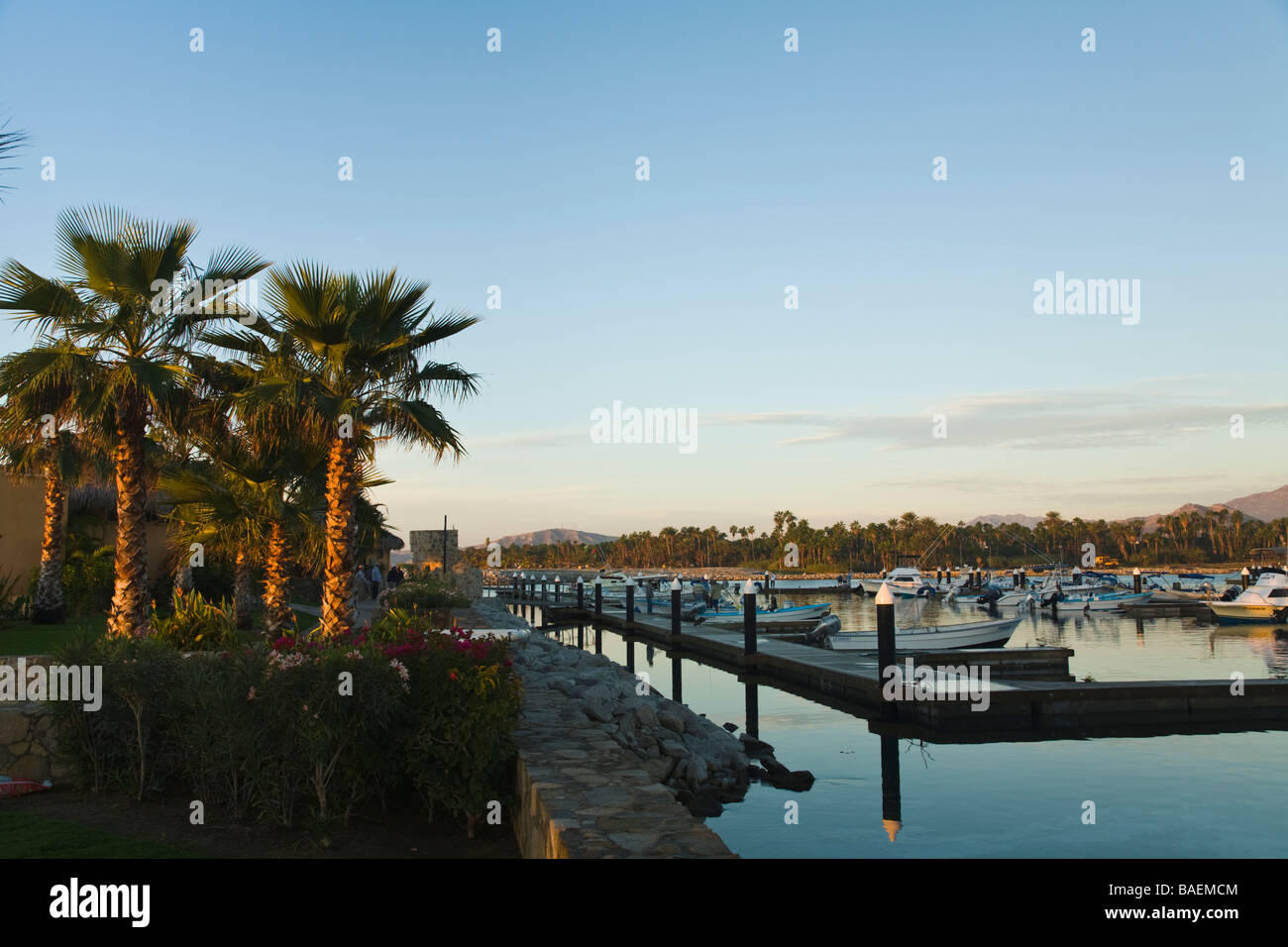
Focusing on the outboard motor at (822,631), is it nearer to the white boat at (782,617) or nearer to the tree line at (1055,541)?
the white boat at (782,617)

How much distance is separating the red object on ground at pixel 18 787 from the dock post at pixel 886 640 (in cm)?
1283

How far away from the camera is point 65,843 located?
646cm

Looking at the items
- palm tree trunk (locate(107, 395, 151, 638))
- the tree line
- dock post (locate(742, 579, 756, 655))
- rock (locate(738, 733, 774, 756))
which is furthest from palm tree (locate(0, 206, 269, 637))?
the tree line

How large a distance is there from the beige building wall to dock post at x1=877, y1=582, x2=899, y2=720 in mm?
19919

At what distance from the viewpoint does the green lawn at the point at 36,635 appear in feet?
41.3

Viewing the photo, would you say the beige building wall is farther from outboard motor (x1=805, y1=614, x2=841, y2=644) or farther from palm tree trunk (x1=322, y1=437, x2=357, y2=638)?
outboard motor (x1=805, y1=614, x2=841, y2=644)

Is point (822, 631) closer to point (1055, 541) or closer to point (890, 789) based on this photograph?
point (890, 789)

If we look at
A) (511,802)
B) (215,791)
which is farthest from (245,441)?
(511,802)

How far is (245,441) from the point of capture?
1459 centimetres

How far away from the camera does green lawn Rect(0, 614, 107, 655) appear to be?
1259 centimetres

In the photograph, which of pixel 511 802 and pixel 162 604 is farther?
pixel 162 604

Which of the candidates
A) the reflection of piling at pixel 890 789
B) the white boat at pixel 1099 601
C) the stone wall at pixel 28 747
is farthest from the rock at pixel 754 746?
the white boat at pixel 1099 601

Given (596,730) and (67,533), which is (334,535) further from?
(67,533)
